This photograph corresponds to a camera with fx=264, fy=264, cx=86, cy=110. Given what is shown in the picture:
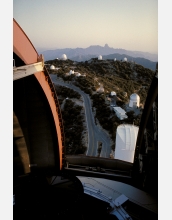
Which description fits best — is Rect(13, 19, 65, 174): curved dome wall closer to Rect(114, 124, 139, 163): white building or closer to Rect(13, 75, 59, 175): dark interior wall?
Rect(13, 75, 59, 175): dark interior wall

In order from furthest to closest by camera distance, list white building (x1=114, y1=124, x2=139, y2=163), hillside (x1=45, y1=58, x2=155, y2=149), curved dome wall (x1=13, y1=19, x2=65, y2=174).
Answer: hillside (x1=45, y1=58, x2=155, y2=149), white building (x1=114, y1=124, x2=139, y2=163), curved dome wall (x1=13, y1=19, x2=65, y2=174)

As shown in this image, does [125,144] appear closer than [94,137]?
Yes

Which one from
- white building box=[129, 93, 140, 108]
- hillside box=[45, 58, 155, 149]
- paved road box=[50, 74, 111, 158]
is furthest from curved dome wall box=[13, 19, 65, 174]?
white building box=[129, 93, 140, 108]

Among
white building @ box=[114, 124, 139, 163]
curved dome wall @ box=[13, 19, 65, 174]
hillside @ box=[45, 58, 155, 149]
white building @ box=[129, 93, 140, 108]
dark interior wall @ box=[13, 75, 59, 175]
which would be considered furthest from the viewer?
white building @ box=[129, 93, 140, 108]

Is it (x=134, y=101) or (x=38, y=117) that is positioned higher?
(x=134, y=101)

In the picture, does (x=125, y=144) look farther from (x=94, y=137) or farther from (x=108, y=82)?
(x=108, y=82)

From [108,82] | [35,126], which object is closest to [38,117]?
[35,126]

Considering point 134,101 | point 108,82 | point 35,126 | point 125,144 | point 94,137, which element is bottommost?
point 94,137

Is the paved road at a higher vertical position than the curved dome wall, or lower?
lower
